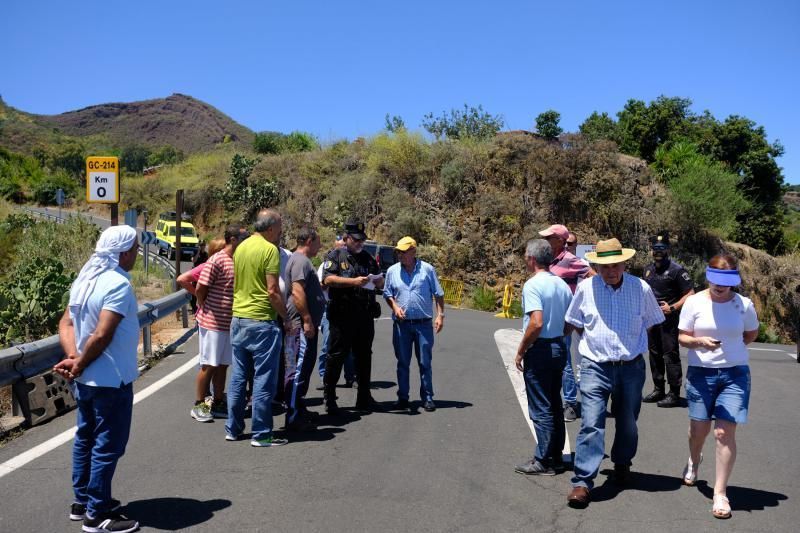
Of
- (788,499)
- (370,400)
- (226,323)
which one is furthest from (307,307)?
(788,499)

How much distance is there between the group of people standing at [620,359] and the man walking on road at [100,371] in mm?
3068

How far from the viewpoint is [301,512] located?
5.09m

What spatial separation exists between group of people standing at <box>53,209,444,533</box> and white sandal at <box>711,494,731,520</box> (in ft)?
11.7

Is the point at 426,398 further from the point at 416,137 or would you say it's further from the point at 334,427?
the point at 416,137

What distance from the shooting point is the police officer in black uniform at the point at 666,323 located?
8977 mm

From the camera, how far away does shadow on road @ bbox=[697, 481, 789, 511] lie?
18.0ft

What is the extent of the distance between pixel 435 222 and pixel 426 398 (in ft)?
87.9

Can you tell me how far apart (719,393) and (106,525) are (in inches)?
175

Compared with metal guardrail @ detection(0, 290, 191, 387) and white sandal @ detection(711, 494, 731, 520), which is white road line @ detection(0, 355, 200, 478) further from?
white sandal @ detection(711, 494, 731, 520)

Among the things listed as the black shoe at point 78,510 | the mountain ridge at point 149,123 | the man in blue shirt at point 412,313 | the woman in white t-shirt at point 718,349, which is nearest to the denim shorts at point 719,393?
the woman in white t-shirt at point 718,349

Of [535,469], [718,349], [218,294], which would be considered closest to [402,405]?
[218,294]

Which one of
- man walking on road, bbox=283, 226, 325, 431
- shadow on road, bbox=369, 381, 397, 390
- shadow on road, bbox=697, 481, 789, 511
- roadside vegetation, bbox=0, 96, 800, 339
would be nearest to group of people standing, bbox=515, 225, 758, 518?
shadow on road, bbox=697, 481, 789, 511

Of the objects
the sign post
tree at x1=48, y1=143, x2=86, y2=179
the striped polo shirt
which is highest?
tree at x1=48, y1=143, x2=86, y2=179

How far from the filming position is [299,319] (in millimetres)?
7695
